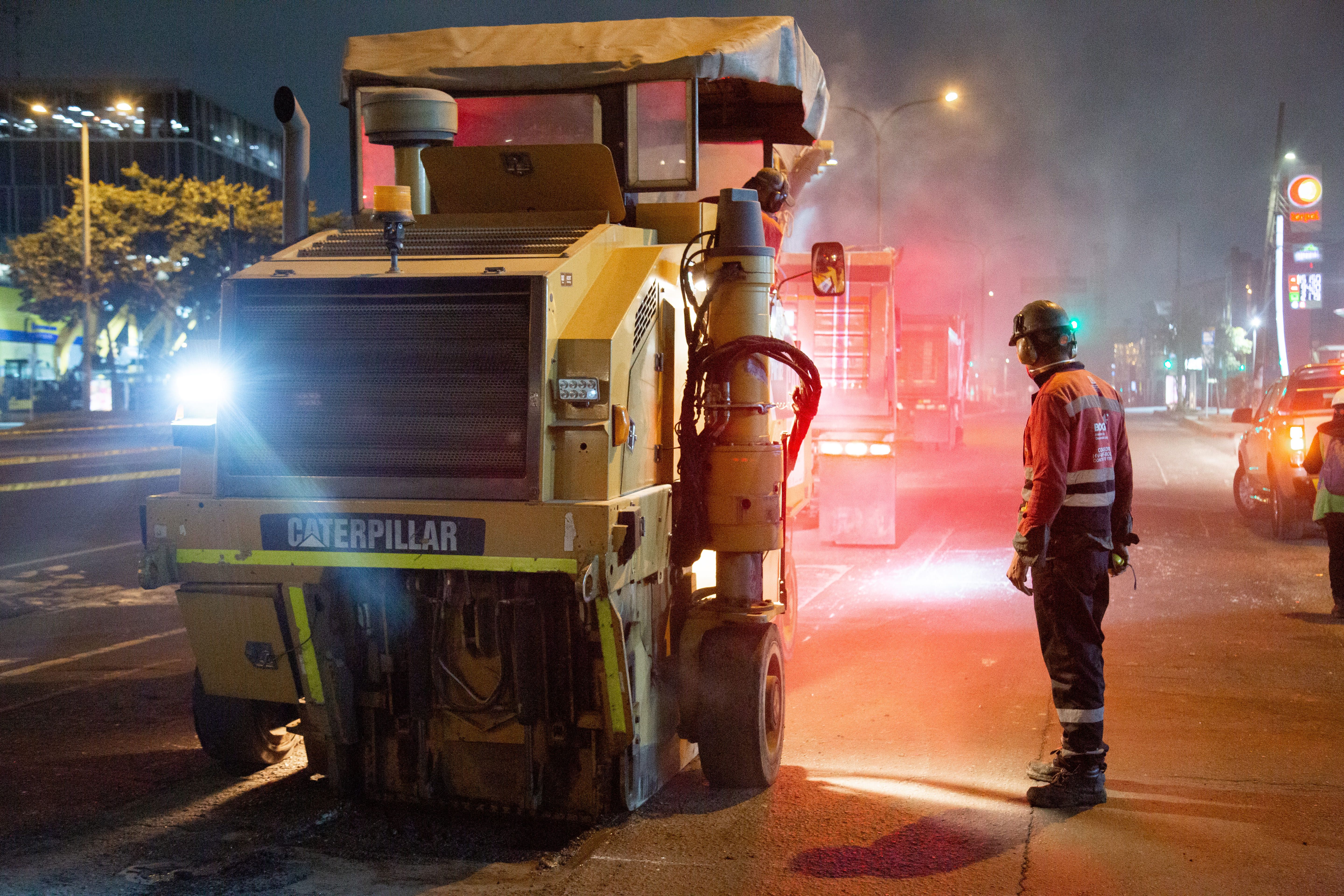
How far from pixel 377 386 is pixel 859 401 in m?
8.82

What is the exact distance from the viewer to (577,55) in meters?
5.93

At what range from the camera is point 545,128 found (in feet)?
20.0

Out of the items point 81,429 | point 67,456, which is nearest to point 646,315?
point 67,456

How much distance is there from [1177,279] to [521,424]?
8051 centimetres

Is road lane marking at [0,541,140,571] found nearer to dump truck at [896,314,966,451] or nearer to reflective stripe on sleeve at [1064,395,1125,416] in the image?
reflective stripe on sleeve at [1064,395,1125,416]

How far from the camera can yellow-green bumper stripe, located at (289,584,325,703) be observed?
14.7 ft

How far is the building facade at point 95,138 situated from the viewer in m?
72.4

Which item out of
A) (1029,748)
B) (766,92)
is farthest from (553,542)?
(766,92)

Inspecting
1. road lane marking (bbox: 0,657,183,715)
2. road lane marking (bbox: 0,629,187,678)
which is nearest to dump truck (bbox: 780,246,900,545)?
road lane marking (bbox: 0,629,187,678)

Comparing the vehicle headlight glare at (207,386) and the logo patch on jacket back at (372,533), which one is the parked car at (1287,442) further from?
the vehicle headlight glare at (207,386)

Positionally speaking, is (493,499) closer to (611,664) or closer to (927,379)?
(611,664)

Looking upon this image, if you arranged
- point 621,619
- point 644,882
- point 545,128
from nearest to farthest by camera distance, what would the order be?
point 644,882, point 621,619, point 545,128

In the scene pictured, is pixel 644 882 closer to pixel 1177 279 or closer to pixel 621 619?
pixel 621 619

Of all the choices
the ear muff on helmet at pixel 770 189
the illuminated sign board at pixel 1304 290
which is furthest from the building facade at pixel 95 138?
the ear muff on helmet at pixel 770 189
